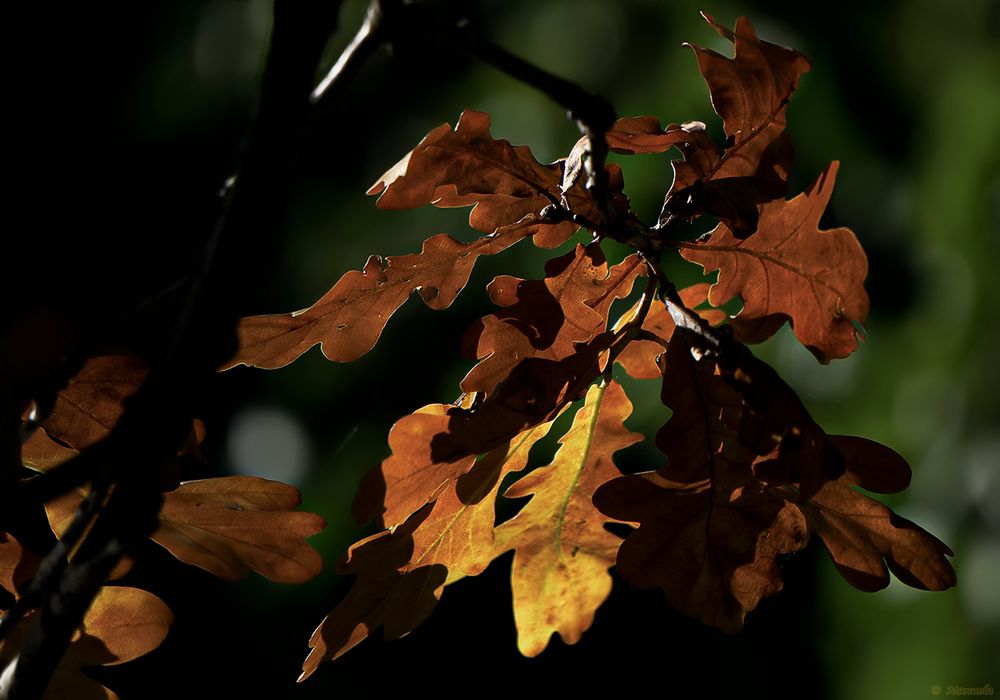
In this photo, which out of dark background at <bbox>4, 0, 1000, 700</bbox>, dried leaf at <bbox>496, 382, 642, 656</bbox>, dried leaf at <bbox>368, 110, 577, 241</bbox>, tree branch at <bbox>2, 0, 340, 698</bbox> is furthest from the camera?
dark background at <bbox>4, 0, 1000, 700</bbox>

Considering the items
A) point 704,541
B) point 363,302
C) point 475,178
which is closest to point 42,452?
point 363,302

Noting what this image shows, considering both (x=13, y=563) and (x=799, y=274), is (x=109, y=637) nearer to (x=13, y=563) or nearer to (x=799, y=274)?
(x=13, y=563)

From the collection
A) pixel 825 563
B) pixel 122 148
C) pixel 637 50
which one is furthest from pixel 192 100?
pixel 825 563

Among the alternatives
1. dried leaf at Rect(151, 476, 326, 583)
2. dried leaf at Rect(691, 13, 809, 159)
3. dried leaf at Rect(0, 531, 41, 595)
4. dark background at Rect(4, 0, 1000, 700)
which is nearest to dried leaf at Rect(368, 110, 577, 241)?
dried leaf at Rect(691, 13, 809, 159)

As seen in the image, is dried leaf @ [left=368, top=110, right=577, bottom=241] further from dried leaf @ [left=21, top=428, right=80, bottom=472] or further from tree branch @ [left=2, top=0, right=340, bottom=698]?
dried leaf @ [left=21, top=428, right=80, bottom=472]

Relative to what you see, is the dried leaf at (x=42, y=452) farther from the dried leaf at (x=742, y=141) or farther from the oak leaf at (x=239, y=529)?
the dried leaf at (x=742, y=141)
